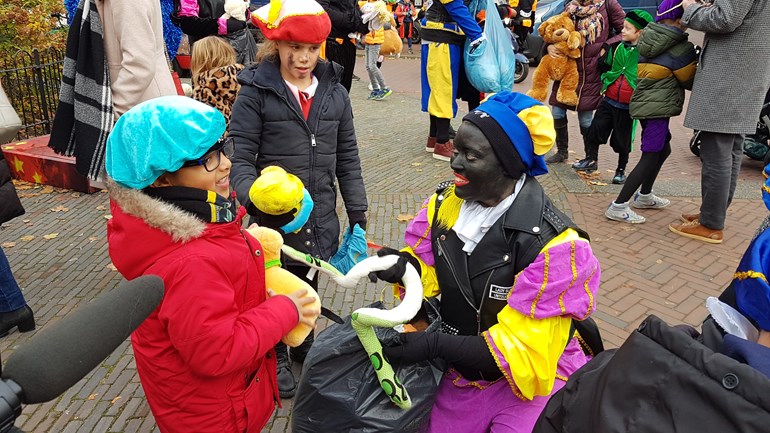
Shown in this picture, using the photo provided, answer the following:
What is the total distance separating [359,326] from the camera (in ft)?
6.67

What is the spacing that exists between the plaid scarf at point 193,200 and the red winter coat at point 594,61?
6.10 meters

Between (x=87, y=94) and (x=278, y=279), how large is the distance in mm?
2269

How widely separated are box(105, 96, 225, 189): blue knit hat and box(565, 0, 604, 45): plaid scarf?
6184mm

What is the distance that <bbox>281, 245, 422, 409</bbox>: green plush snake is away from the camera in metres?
1.98

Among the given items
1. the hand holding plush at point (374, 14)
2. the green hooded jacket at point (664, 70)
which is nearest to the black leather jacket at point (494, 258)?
the green hooded jacket at point (664, 70)

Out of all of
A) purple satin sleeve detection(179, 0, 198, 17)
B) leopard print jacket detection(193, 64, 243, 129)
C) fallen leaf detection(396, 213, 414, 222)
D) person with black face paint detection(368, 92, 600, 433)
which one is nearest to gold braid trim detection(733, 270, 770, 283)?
person with black face paint detection(368, 92, 600, 433)

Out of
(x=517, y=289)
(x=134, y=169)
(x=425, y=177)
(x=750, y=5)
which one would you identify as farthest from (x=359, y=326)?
(x=425, y=177)

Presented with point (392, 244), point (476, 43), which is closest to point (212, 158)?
point (392, 244)

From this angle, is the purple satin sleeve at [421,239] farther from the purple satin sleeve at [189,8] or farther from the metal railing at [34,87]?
the metal railing at [34,87]

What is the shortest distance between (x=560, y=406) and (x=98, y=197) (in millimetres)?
6291

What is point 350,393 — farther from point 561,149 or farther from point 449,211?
point 561,149

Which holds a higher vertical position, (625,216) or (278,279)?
(278,279)

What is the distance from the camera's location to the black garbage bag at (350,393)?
6.59 feet

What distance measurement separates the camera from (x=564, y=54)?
7102 millimetres
